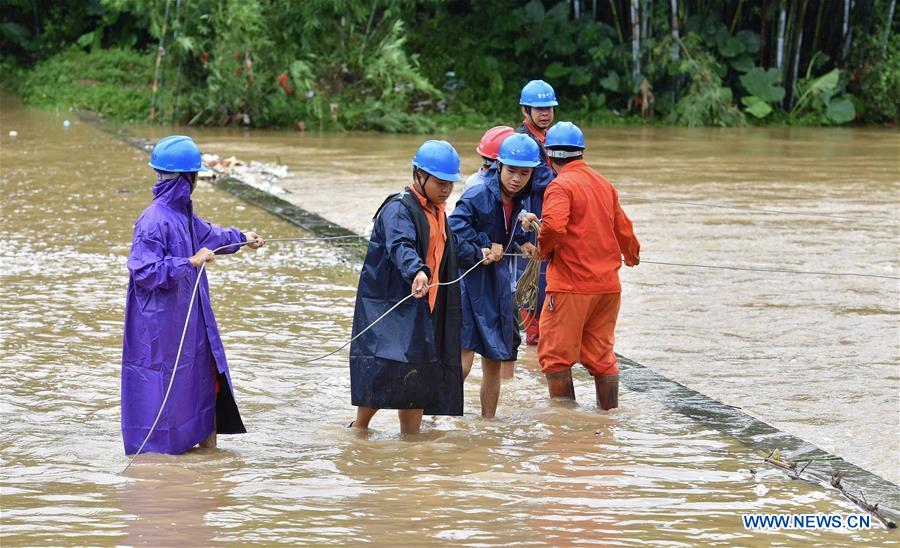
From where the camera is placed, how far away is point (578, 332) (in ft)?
20.9

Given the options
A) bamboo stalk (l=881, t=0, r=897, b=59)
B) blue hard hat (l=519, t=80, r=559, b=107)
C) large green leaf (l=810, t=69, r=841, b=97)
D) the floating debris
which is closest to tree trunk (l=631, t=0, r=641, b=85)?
large green leaf (l=810, t=69, r=841, b=97)

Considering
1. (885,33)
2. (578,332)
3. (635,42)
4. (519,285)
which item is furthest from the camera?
(885,33)

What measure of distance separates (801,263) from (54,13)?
25.1 m

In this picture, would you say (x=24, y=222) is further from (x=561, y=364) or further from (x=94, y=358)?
(x=561, y=364)

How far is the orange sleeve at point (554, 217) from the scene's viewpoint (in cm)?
622

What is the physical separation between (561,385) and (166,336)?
2.17 m

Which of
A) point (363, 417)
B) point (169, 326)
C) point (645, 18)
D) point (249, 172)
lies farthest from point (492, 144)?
point (645, 18)

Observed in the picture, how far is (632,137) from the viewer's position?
22922mm

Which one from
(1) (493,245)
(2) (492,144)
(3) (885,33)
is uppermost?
(3) (885,33)

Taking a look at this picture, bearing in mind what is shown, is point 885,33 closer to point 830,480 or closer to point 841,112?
point 841,112

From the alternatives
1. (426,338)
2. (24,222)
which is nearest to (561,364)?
(426,338)

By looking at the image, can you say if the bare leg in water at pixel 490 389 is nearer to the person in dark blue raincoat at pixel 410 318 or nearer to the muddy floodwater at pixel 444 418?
the muddy floodwater at pixel 444 418

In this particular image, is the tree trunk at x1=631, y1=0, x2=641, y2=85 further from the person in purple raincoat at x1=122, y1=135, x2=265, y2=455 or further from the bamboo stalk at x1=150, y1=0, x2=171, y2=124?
the person in purple raincoat at x1=122, y1=135, x2=265, y2=455

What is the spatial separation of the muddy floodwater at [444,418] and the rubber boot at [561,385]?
8 centimetres
